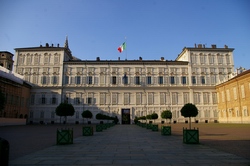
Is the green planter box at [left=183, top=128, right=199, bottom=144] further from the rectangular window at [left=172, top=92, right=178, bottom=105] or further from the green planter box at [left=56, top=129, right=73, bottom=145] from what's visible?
the rectangular window at [left=172, top=92, right=178, bottom=105]

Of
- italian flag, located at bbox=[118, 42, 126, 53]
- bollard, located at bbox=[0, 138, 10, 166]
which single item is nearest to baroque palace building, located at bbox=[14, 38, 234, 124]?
italian flag, located at bbox=[118, 42, 126, 53]

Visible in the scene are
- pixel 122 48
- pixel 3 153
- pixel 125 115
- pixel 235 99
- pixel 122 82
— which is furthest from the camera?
pixel 122 48

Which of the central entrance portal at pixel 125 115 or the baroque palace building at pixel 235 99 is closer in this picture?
the baroque palace building at pixel 235 99

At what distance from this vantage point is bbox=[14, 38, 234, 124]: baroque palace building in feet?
165

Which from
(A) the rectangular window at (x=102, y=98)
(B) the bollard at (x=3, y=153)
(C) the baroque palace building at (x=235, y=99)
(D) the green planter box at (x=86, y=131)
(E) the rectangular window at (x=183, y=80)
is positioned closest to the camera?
(B) the bollard at (x=3, y=153)

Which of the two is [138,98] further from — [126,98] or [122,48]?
[122,48]

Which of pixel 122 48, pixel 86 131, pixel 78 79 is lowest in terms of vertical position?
pixel 86 131

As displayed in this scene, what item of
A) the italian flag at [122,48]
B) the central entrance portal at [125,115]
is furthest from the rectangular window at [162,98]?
the italian flag at [122,48]

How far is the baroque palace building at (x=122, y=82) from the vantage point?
5028 centimetres

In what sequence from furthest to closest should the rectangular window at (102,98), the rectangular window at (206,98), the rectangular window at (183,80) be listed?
1. the rectangular window at (183,80)
2. the rectangular window at (206,98)
3. the rectangular window at (102,98)

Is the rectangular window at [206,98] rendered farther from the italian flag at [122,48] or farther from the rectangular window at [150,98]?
the italian flag at [122,48]

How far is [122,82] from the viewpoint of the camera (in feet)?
170

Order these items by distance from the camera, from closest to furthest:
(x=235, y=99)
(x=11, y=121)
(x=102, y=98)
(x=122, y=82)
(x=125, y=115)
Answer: (x=11, y=121)
(x=235, y=99)
(x=125, y=115)
(x=102, y=98)
(x=122, y=82)

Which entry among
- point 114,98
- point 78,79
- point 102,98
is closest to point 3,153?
point 102,98
